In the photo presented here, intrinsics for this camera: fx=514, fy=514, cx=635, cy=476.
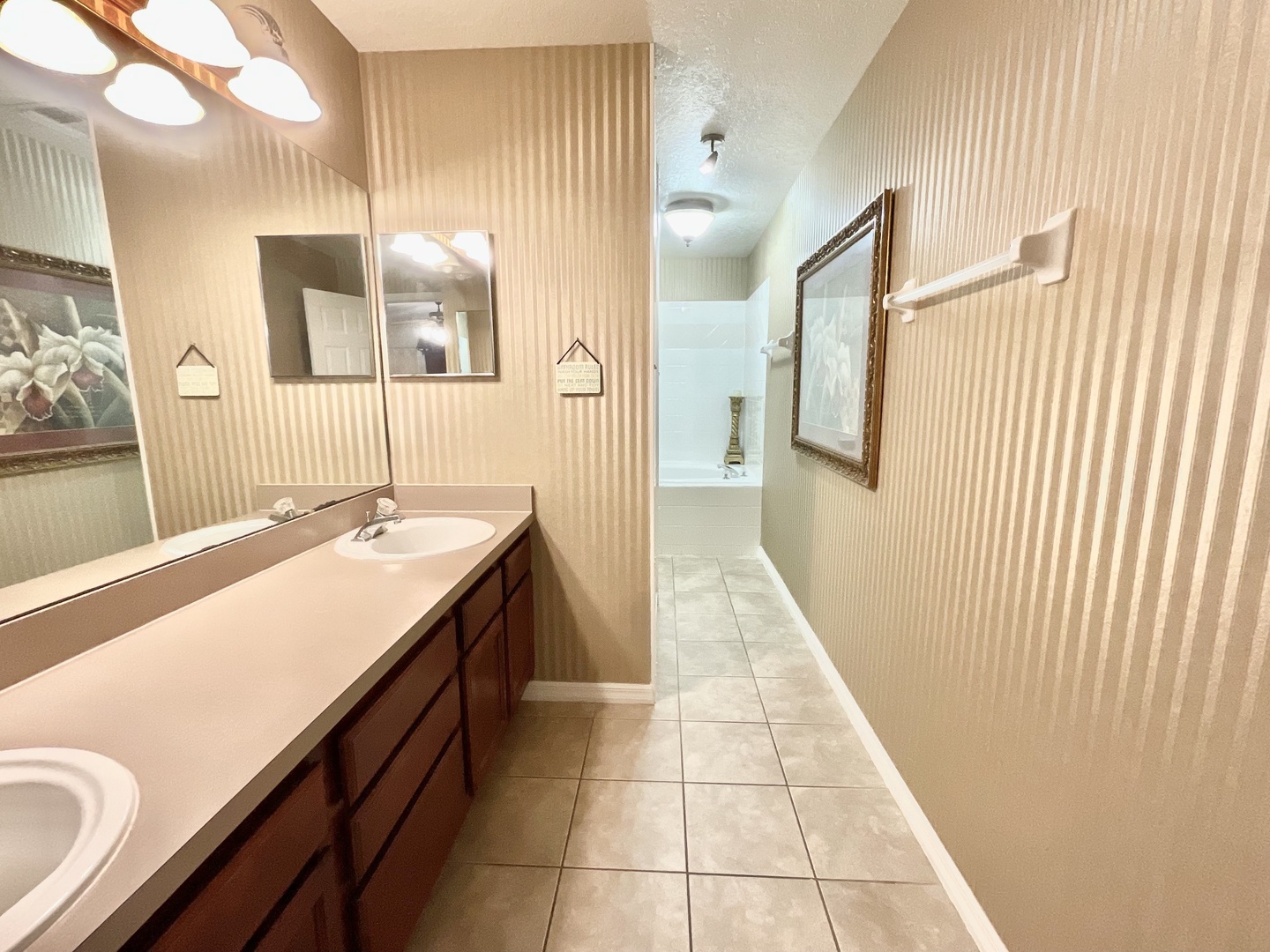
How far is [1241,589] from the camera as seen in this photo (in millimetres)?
691

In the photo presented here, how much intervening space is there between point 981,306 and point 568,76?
1.54 meters

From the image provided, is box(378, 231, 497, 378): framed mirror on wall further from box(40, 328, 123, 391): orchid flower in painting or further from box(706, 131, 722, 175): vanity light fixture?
box(706, 131, 722, 175): vanity light fixture

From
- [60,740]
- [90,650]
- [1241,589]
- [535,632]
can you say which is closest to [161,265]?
[90,650]

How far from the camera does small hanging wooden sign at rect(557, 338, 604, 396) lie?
6.30 ft

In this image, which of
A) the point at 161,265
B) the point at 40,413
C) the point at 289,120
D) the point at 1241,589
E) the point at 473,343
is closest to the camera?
the point at 1241,589

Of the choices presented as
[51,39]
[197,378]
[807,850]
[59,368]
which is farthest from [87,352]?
[807,850]

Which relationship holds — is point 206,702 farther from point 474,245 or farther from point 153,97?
point 474,245

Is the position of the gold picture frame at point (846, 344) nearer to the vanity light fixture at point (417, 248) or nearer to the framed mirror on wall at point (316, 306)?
the vanity light fixture at point (417, 248)

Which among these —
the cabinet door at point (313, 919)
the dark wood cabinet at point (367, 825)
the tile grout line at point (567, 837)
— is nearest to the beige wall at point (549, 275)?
the tile grout line at point (567, 837)

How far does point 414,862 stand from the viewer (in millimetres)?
1071

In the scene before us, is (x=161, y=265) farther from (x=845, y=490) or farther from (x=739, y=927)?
(x=845, y=490)

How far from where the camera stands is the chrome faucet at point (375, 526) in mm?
1625

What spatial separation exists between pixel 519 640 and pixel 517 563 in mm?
290

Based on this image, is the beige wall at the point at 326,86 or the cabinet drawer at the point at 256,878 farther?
the beige wall at the point at 326,86
